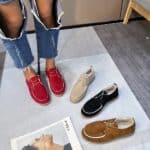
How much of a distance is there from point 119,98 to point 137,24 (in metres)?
0.90

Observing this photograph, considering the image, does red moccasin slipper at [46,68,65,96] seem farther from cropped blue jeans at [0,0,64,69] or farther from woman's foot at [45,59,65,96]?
cropped blue jeans at [0,0,64,69]

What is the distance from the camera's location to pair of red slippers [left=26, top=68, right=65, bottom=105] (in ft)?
4.11

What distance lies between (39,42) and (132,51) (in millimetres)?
704

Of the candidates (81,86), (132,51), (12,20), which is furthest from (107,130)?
(132,51)

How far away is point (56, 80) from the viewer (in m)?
1.32

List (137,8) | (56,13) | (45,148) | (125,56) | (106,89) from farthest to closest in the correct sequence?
(137,8), (125,56), (106,89), (56,13), (45,148)

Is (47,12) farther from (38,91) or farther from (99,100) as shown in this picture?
(99,100)

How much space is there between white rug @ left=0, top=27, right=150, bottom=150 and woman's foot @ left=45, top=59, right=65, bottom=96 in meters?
0.04

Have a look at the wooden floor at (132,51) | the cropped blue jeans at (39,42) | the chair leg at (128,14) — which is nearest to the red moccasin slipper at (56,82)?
the cropped blue jeans at (39,42)

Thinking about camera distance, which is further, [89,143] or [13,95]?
[13,95]

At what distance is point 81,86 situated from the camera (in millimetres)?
1304

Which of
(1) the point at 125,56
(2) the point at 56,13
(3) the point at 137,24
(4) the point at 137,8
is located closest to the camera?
(2) the point at 56,13

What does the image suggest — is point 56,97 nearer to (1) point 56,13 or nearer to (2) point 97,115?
(2) point 97,115

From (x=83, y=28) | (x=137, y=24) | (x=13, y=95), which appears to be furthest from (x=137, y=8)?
(x=13, y=95)
